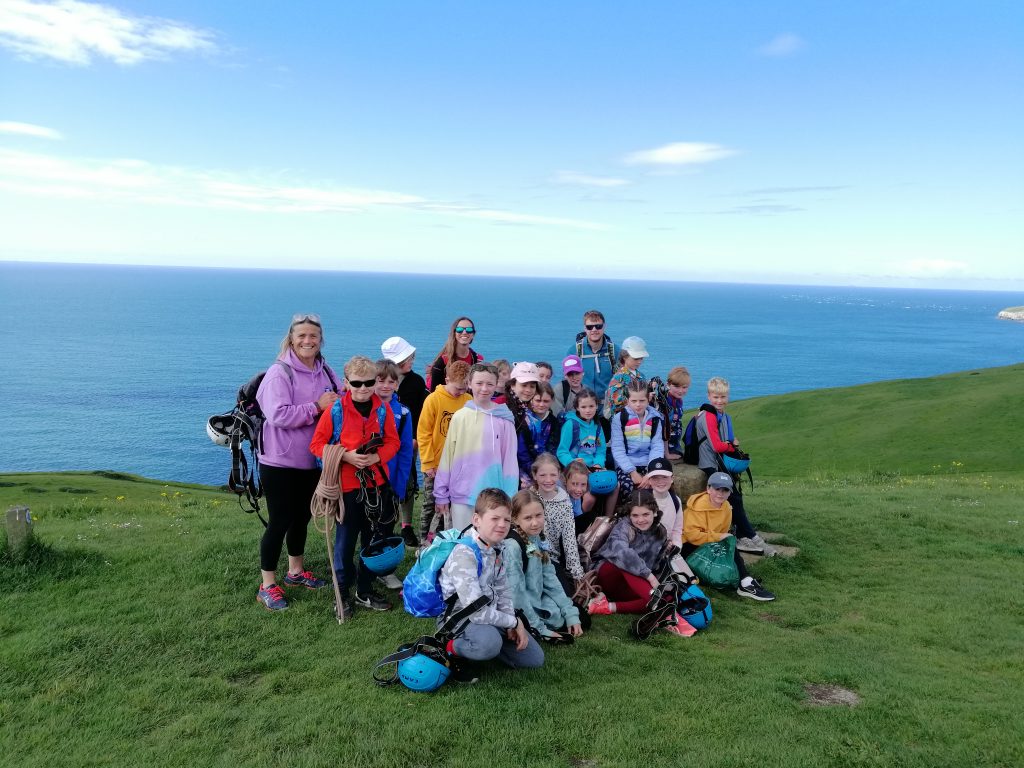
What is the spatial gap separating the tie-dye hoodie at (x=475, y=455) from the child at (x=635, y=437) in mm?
2263

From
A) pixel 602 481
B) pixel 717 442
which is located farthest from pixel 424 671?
pixel 717 442

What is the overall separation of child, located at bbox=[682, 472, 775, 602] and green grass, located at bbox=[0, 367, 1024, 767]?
807 mm

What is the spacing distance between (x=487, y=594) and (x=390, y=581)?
2.82 m

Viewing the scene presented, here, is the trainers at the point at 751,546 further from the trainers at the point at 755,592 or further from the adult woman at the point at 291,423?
the adult woman at the point at 291,423

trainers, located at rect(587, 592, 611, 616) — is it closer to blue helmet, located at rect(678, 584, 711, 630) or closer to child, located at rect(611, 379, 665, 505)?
blue helmet, located at rect(678, 584, 711, 630)

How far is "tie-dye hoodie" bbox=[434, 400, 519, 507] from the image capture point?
847 cm

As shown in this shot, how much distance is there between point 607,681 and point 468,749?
1.86m

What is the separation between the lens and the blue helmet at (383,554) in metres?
7.83

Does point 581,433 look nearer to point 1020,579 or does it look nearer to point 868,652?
point 868,652

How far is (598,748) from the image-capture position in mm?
5578

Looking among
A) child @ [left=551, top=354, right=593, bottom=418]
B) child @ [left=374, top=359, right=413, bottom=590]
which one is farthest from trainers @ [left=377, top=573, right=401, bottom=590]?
child @ [left=551, top=354, right=593, bottom=418]

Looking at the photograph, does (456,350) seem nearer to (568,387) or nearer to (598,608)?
(568,387)

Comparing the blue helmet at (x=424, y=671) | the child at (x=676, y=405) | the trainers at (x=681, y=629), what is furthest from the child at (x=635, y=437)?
the blue helmet at (x=424, y=671)

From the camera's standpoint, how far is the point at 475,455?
847cm
